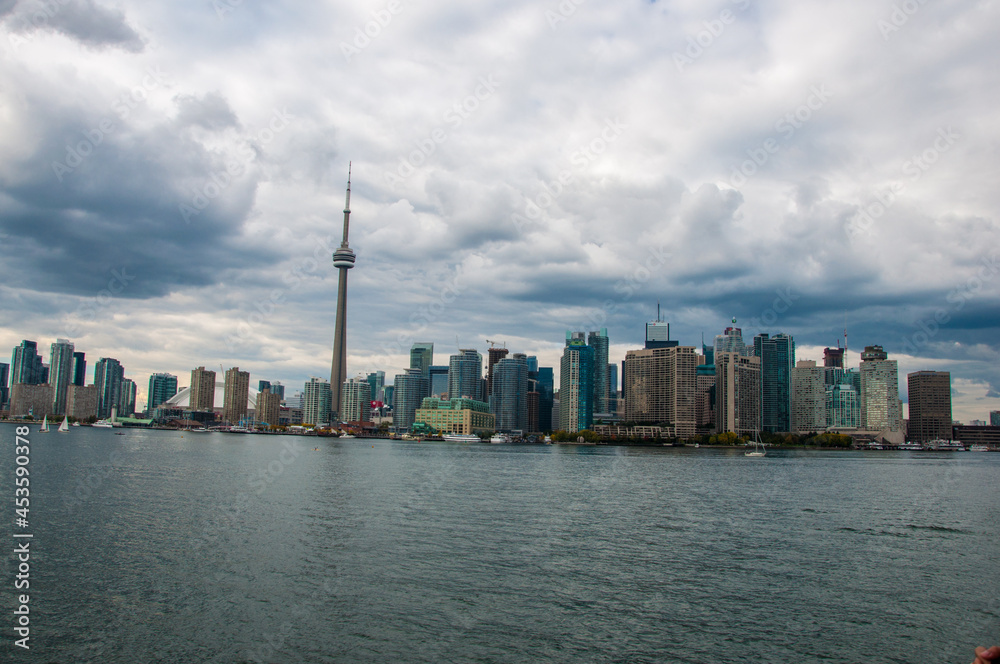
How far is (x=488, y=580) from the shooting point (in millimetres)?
33719

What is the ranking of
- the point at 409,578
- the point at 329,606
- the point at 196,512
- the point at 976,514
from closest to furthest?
Result: the point at 329,606, the point at 409,578, the point at 196,512, the point at 976,514

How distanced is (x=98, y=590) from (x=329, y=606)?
1143 cm

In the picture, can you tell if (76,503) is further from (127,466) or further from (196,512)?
(127,466)

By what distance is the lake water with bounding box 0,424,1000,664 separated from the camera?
25.5 metres

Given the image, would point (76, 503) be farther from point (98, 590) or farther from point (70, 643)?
point (70, 643)

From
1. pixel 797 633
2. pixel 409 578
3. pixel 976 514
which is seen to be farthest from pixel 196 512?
pixel 976 514

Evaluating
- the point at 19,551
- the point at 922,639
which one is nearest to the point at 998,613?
the point at 922,639

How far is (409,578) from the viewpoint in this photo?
3381 centimetres

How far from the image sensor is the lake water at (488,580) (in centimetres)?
2553

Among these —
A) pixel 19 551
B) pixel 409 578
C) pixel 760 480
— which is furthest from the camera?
pixel 760 480

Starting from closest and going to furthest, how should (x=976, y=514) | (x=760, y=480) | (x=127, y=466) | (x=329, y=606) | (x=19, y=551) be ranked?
(x=329, y=606)
(x=19, y=551)
(x=976, y=514)
(x=127, y=466)
(x=760, y=480)

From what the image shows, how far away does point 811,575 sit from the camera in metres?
37.2

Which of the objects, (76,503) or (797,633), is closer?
(797,633)

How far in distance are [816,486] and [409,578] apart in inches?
3150
